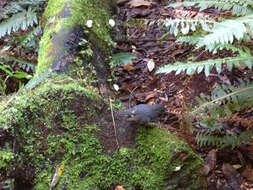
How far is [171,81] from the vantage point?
377 centimetres

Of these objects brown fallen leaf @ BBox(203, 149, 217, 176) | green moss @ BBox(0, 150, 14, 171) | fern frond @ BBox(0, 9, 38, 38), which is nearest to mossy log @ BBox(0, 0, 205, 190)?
green moss @ BBox(0, 150, 14, 171)

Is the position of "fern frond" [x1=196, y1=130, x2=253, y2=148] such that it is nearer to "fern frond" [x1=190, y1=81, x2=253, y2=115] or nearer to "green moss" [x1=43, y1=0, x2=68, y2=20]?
"fern frond" [x1=190, y1=81, x2=253, y2=115]

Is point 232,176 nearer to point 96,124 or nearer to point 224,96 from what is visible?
point 224,96

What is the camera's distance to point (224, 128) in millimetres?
2938

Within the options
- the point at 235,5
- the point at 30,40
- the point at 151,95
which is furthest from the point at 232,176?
the point at 30,40

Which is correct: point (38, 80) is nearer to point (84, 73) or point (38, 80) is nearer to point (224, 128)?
point (84, 73)

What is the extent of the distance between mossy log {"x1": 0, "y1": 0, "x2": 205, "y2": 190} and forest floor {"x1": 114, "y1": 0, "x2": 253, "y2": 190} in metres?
0.39

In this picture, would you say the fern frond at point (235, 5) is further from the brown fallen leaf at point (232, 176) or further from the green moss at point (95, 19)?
the brown fallen leaf at point (232, 176)

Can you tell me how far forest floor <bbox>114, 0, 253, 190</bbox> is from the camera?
8.95ft

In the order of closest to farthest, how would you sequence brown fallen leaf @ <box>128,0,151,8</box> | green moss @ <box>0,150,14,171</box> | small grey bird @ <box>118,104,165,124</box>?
green moss @ <box>0,150,14,171</box>, small grey bird @ <box>118,104,165,124</box>, brown fallen leaf @ <box>128,0,151,8</box>

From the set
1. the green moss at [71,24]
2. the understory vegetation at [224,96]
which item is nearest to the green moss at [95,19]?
the green moss at [71,24]

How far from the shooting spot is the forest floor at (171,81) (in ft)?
8.95

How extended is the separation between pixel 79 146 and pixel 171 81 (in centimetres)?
177

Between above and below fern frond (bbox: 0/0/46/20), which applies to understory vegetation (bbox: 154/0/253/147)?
below
